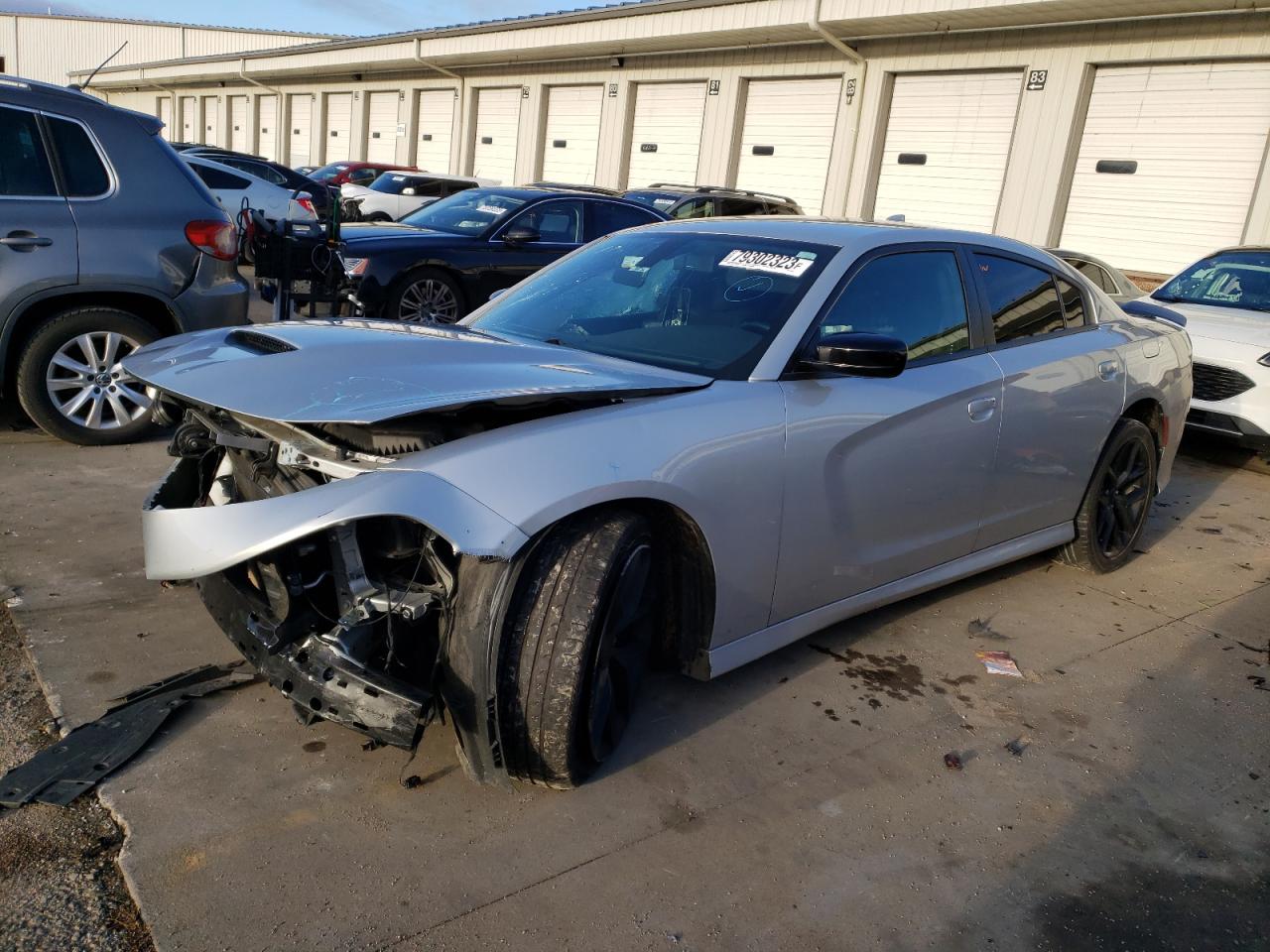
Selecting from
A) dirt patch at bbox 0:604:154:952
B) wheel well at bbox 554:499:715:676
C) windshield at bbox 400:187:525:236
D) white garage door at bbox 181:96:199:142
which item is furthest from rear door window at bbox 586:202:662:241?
white garage door at bbox 181:96:199:142

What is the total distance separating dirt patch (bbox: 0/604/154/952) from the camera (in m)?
2.21

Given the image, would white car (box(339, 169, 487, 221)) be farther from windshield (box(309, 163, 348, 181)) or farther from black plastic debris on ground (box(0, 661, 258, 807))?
black plastic debris on ground (box(0, 661, 258, 807))

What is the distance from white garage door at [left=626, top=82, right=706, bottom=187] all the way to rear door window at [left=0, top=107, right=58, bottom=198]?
15832mm

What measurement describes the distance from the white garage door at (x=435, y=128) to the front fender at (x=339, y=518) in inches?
1046

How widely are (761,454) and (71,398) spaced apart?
13.8 ft

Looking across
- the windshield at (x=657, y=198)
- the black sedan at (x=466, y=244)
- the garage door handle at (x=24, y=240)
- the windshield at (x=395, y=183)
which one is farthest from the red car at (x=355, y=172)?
the garage door handle at (x=24, y=240)

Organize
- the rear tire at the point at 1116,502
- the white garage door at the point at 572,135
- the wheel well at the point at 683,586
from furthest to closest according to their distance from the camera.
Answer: the white garage door at the point at 572,135, the rear tire at the point at 1116,502, the wheel well at the point at 683,586

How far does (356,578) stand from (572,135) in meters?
22.4

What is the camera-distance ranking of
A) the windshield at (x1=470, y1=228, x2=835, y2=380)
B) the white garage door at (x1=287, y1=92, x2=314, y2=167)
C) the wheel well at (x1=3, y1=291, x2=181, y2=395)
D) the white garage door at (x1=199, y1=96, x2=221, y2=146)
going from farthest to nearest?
the white garage door at (x1=199, y1=96, x2=221, y2=146)
the white garage door at (x1=287, y1=92, x2=314, y2=167)
the wheel well at (x1=3, y1=291, x2=181, y2=395)
the windshield at (x1=470, y1=228, x2=835, y2=380)

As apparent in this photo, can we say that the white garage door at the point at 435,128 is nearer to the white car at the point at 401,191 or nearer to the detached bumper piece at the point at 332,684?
the white car at the point at 401,191

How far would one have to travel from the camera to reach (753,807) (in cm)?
291

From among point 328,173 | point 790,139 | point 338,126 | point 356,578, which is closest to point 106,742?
point 356,578

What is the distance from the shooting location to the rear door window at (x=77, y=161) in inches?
211

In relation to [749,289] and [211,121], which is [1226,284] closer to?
[749,289]
